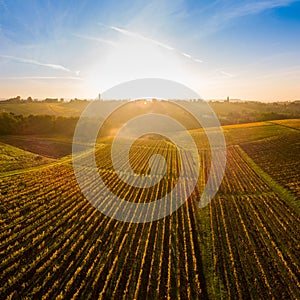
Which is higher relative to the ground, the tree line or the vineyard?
the tree line

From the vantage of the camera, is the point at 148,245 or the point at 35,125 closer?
the point at 148,245

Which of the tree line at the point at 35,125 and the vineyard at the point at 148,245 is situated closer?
the vineyard at the point at 148,245

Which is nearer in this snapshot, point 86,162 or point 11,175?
point 11,175

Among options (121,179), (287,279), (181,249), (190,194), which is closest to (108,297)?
(181,249)

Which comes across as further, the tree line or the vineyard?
the tree line

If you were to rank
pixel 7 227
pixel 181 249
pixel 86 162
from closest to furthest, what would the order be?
pixel 181 249 < pixel 7 227 < pixel 86 162

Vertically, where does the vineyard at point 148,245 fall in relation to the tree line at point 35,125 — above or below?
below

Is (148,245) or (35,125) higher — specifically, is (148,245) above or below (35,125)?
below

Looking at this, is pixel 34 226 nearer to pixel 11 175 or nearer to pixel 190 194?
pixel 11 175
